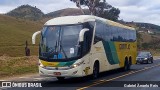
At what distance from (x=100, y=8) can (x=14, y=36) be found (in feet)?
58.2

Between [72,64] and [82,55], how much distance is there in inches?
30.4

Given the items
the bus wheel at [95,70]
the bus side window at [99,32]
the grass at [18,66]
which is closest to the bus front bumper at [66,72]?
the bus wheel at [95,70]

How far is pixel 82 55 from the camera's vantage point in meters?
19.4

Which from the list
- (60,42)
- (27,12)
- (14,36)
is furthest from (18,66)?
(27,12)

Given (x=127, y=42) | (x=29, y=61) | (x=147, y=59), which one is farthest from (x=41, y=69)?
(x=147, y=59)

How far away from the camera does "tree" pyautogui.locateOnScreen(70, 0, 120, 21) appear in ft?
219

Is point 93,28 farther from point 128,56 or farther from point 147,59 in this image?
point 147,59

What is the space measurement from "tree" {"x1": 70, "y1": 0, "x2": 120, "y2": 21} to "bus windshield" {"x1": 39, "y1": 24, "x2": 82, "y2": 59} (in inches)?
1821

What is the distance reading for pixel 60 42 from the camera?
1930 centimetres

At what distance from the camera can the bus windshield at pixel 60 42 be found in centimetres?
1912

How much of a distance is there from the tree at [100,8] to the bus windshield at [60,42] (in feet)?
152

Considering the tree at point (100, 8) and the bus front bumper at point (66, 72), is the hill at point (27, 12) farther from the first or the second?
the bus front bumper at point (66, 72)

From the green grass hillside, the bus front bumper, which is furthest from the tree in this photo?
the bus front bumper

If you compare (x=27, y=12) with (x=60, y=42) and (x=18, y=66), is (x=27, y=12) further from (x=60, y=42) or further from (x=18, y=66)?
(x=60, y=42)
